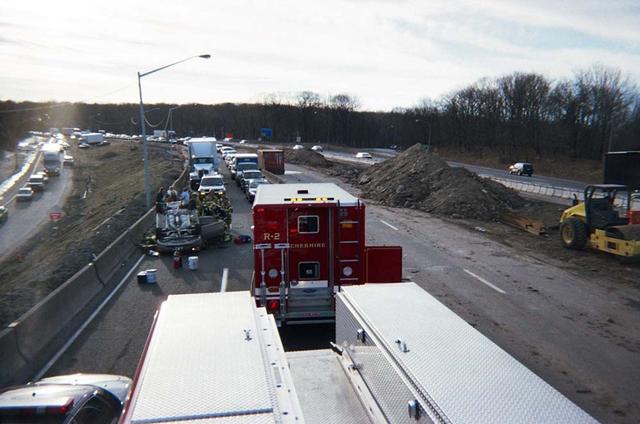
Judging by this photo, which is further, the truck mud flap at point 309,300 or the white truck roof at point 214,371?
the truck mud flap at point 309,300

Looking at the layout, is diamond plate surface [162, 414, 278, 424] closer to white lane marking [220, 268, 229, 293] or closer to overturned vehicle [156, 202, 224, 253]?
white lane marking [220, 268, 229, 293]

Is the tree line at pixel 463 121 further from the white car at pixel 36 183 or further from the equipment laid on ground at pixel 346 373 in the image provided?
→ the equipment laid on ground at pixel 346 373

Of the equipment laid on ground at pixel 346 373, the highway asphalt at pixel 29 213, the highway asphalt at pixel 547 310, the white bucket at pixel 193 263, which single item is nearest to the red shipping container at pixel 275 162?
the highway asphalt at pixel 29 213

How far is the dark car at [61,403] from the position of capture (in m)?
5.49

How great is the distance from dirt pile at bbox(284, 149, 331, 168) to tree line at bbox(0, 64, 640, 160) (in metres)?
18.7

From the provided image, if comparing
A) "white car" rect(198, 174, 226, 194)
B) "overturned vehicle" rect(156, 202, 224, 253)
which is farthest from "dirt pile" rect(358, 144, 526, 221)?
"overturned vehicle" rect(156, 202, 224, 253)

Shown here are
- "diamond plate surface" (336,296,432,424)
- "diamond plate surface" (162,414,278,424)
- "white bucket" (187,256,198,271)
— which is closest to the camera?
"diamond plate surface" (162,414,278,424)

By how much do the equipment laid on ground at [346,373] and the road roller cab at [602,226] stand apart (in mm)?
14568

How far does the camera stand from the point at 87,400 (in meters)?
5.94

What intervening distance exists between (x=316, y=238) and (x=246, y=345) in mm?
6077

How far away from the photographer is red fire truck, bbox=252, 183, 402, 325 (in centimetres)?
1040

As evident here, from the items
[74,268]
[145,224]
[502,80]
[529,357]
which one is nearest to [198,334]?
[529,357]

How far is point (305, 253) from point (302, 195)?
1279 mm

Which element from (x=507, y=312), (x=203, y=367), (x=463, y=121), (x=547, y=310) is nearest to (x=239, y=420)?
(x=203, y=367)
